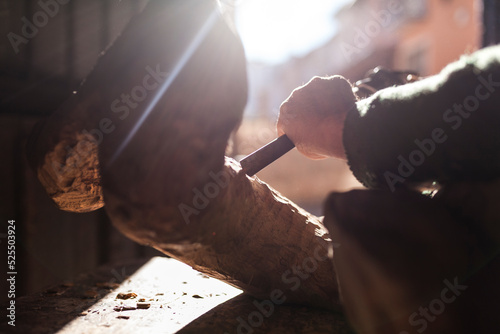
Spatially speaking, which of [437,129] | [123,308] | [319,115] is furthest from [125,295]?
[437,129]

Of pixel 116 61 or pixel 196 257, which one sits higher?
pixel 116 61

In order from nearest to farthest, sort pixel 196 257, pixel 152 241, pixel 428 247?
pixel 428 247 → pixel 152 241 → pixel 196 257

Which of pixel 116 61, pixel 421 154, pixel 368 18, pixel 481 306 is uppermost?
pixel 368 18

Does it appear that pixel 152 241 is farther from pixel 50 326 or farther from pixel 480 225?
pixel 480 225

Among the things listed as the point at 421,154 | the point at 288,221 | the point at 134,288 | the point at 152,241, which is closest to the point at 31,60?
the point at 134,288

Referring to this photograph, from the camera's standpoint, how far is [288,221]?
46.1 inches

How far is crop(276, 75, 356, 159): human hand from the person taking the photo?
39.3 inches

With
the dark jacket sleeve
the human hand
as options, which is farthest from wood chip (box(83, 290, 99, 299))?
the dark jacket sleeve

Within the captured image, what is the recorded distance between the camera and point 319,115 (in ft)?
3.37

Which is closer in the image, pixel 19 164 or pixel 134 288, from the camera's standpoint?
pixel 134 288

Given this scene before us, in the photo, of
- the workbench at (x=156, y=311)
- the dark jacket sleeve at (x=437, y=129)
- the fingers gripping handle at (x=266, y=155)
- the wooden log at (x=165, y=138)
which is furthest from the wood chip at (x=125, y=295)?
the dark jacket sleeve at (x=437, y=129)

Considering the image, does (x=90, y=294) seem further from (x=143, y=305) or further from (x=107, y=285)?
(x=143, y=305)

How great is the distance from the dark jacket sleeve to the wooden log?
0.34 meters

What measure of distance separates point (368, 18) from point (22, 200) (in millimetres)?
11671
